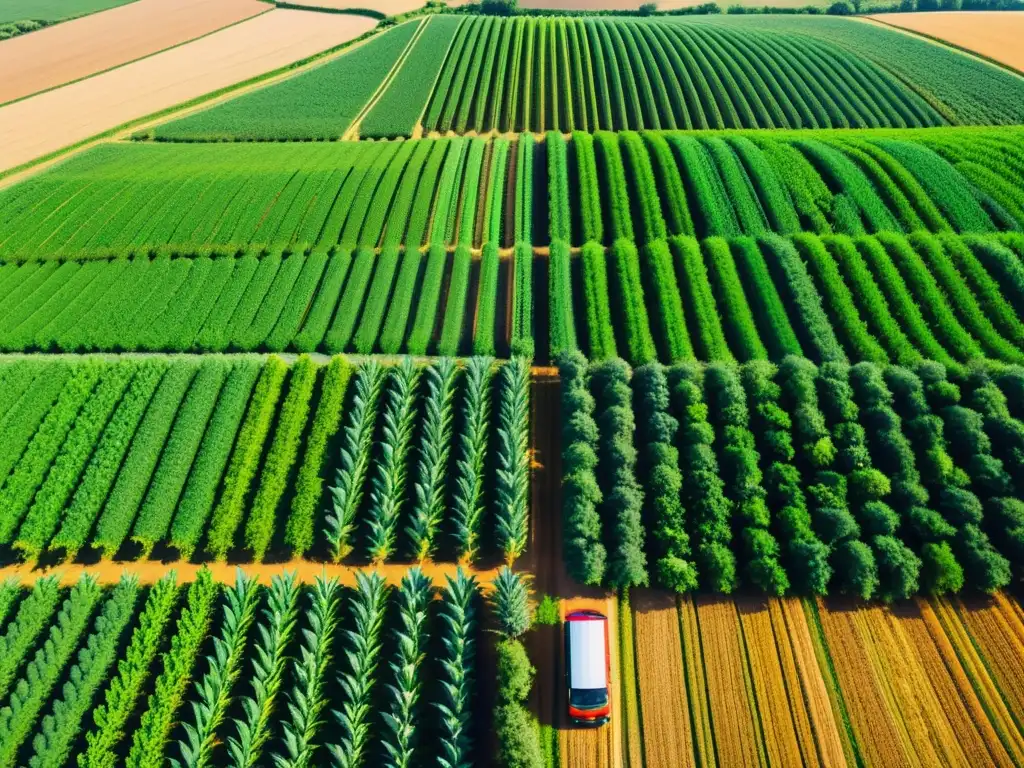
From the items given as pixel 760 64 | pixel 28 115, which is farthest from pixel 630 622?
pixel 28 115

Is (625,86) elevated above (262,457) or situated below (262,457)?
above

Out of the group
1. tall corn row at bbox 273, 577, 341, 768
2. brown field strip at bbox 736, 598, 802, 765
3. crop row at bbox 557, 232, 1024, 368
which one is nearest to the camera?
tall corn row at bbox 273, 577, 341, 768

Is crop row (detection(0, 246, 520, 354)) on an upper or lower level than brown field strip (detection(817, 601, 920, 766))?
upper

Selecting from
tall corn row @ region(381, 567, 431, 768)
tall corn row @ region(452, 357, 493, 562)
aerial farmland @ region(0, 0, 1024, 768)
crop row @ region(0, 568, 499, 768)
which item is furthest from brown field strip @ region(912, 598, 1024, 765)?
tall corn row @ region(381, 567, 431, 768)

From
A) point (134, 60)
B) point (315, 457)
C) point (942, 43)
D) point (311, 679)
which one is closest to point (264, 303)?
point (315, 457)

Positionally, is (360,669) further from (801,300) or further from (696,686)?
(801,300)

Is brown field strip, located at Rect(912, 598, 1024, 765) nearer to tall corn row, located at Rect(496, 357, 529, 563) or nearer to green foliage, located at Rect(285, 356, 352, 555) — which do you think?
tall corn row, located at Rect(496, 357, 529, 563)

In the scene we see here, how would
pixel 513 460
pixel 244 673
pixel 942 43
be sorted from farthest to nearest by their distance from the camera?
pixel 942 43 < pixel 513 460 < pixel 244 673
